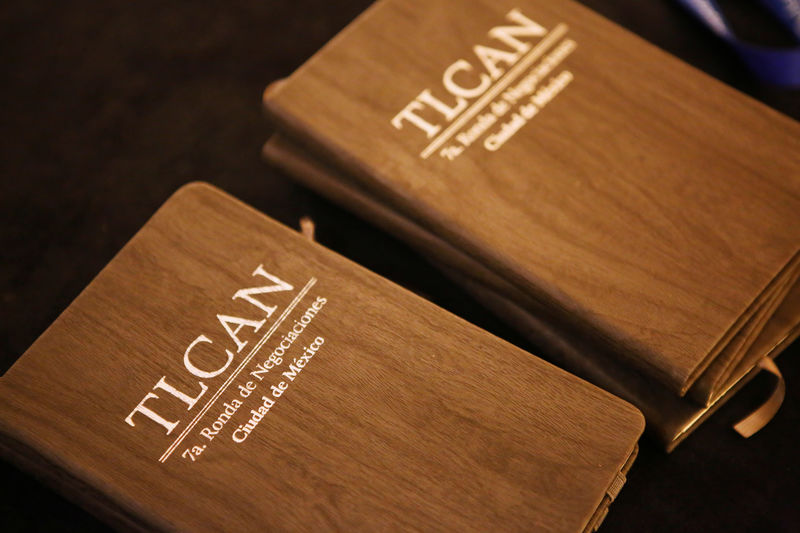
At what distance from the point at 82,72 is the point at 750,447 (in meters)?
0.77

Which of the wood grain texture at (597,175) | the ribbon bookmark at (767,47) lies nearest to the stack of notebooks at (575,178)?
the wood grain texture at (597,175)

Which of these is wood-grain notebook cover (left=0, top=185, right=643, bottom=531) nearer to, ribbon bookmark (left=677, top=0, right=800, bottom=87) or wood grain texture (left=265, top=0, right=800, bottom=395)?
wood grain texture (left=265, top=0, right=800, bottom=395)

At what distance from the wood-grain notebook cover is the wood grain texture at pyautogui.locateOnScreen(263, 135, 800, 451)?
0.08 metres

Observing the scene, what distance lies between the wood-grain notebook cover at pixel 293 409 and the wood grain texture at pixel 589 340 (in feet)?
0.25

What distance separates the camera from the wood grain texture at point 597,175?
2.31 feet

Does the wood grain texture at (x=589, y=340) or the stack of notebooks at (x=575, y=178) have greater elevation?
the stack of notebooks at (x=575, y=178)

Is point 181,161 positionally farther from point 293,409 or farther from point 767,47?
point 767,47

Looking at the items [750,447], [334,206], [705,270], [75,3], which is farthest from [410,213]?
[75,3]

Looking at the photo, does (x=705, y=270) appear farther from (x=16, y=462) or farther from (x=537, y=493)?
(x=16, y=462)

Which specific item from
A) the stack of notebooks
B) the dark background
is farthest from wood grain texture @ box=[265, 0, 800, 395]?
the dark background

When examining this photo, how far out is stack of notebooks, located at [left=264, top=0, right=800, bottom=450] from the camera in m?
0.71

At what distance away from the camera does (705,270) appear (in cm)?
71

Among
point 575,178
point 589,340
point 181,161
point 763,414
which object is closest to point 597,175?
point 575,178

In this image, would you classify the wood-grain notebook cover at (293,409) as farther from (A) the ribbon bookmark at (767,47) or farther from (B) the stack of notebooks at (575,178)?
(A) the ribbon bookmark at (767,47)
